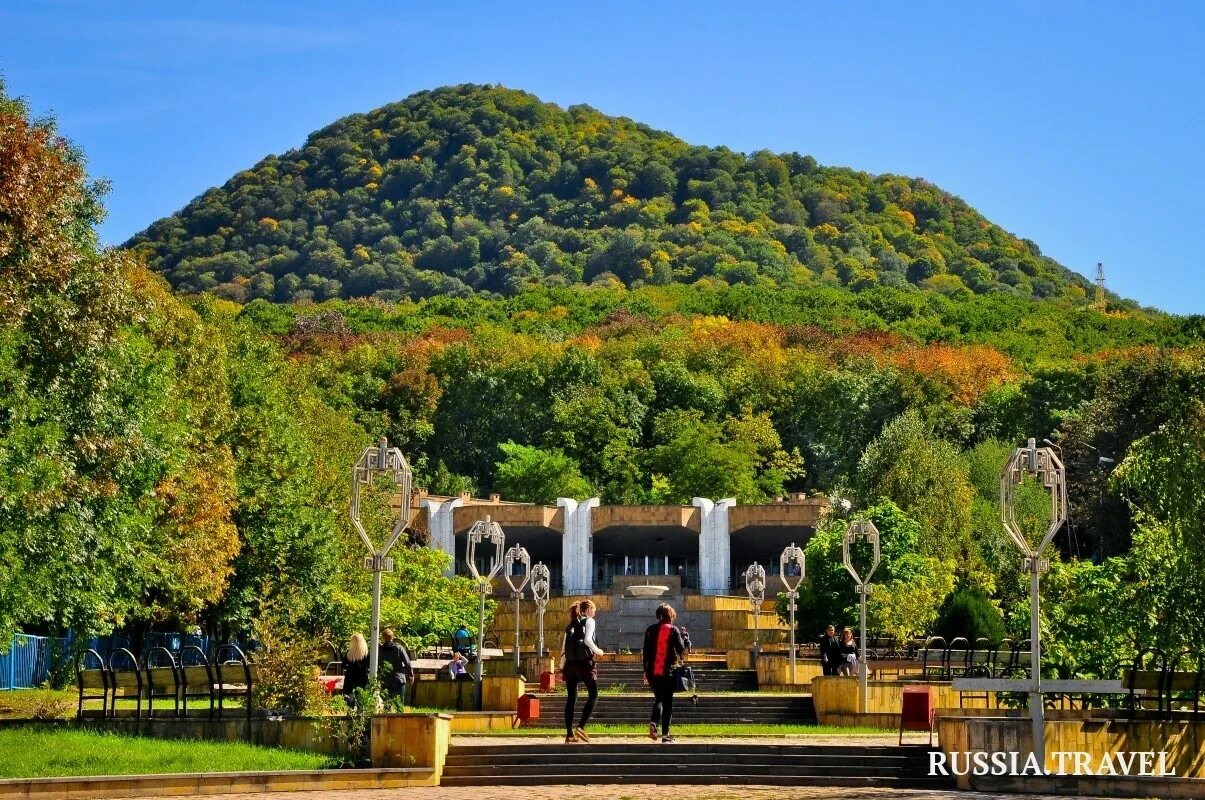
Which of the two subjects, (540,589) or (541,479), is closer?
(540,589)

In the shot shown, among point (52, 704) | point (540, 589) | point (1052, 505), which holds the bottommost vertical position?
point (52, 704)

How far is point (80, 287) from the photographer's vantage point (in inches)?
1017

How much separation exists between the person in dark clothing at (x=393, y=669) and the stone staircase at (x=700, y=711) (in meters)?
2.32

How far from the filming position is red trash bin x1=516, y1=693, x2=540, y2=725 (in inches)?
987

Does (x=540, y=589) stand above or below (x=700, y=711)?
above

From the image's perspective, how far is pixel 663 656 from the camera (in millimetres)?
19344

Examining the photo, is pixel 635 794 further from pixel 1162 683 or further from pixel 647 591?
pixel 647 591

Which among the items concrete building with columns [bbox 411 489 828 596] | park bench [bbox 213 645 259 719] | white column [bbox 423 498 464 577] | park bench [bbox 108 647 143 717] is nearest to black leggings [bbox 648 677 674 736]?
park bench [bbox 213 645 259 719]

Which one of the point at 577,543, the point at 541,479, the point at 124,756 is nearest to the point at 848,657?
the point at 124,756

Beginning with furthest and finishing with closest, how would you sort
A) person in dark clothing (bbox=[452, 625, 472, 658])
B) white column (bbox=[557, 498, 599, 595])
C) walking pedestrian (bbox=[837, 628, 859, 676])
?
1. white column (bbox=[557, 498, 599, 595])
2. person in dark clothing (bbox=[452, 625, 472, 658])
3. walking pedestrian (bbox=[837, 628, 859, 676])

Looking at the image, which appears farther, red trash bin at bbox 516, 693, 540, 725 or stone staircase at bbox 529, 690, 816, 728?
stone staircase at bbox 529, 690, 816, 728

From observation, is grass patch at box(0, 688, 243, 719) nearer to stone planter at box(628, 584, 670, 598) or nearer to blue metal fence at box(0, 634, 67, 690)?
blue metal fence at box(0, 634, 67, 690)

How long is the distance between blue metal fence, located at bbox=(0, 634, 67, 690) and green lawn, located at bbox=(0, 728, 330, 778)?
12.0m

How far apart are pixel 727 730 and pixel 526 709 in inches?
116
